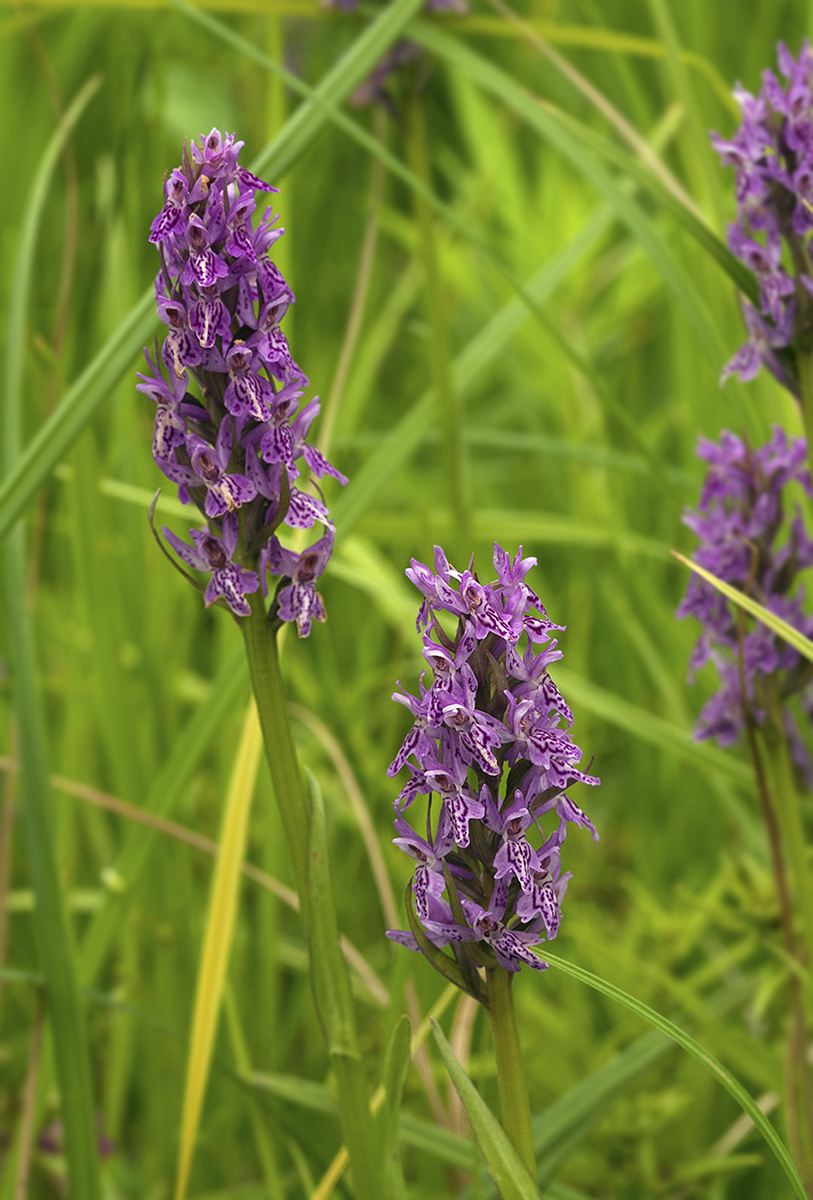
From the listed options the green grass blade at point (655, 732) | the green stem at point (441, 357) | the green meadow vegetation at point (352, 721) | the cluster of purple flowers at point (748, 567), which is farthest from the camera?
the green stem at point (441, 357)

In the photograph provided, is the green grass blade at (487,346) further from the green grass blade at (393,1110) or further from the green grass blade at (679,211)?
the green grass blade at (393,1110)

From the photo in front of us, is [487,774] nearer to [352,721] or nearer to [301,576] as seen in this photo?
[301,576]

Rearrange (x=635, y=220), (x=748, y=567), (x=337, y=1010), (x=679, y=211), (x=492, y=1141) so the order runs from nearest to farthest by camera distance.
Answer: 1. (x=492, y=1141)
2. (x=337, y=1010)
3. (x=679, y=211)
4. (x=748, y=567)
5. (x=635, y=220)

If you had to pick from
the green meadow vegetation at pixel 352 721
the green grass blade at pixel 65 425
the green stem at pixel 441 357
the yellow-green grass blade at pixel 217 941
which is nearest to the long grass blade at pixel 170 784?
the green meadow vegetation at pixel 352 721

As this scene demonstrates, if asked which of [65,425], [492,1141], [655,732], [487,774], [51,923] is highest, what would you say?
[655,732]

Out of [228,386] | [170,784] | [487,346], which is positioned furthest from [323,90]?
[170,784]

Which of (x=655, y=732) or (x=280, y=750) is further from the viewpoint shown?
(x=655, y=732)
